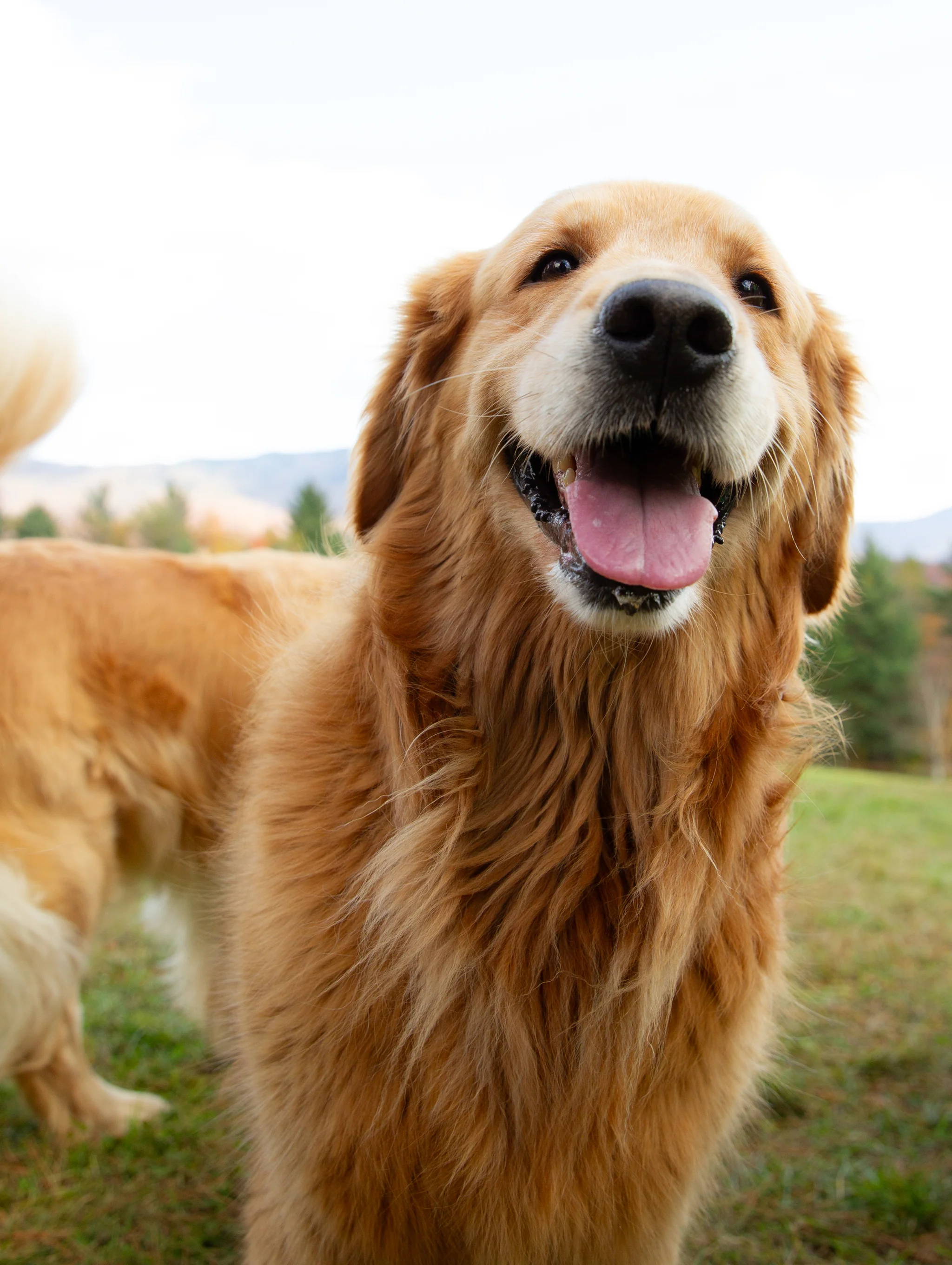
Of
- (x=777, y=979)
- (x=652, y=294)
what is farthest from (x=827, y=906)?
(x=652, y=294)

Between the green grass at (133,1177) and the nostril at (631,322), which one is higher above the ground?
the nostril at (631,322)

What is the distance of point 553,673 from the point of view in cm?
204

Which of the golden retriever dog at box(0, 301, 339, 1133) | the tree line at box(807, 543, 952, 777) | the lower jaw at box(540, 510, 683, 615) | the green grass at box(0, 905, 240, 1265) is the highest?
the lower jaw at box(540, 510, 683, 615)

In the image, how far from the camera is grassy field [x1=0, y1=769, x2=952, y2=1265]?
2.65 meters

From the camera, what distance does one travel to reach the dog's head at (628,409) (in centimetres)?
178

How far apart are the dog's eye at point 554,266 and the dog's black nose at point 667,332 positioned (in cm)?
49

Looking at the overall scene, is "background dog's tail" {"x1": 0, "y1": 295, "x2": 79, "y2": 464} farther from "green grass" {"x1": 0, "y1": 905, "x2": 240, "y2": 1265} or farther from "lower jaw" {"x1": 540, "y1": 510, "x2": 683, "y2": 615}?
"lower jaw" {"x1": 540, "y1": 510, "x2": 683, "y2": 615}

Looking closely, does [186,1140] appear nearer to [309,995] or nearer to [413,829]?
[309,995]

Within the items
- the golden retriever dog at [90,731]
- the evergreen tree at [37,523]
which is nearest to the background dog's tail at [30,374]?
the golden retriever dog at [90,731]

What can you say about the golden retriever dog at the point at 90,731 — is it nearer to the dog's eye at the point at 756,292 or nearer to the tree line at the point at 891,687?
the dog's eye at the point at 756,292

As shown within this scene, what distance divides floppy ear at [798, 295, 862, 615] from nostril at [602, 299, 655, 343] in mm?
830

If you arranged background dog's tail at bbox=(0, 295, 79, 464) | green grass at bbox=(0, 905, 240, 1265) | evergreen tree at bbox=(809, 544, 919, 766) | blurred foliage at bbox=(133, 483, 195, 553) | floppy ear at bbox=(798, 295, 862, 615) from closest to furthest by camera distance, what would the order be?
floppy ear at bbox=(798, 295, 862, 615), green grass at bbox=(0, 905, 240, 1265), background dog's tail at bbox=(0, 295, 79, 464), blurred foliage at bbox=(133, 483, 195, 553), evergreen tree at bbox=(809, 544, 919, 766)

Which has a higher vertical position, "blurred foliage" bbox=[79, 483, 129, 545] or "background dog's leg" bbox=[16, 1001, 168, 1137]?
"background dog's leg" bbox=[16, 1001, 168, 1137]

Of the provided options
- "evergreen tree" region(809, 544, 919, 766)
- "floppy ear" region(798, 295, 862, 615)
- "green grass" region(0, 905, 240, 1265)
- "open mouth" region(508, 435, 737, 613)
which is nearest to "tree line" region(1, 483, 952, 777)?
"evergreen tree" region(809, 544, 919, 766)
